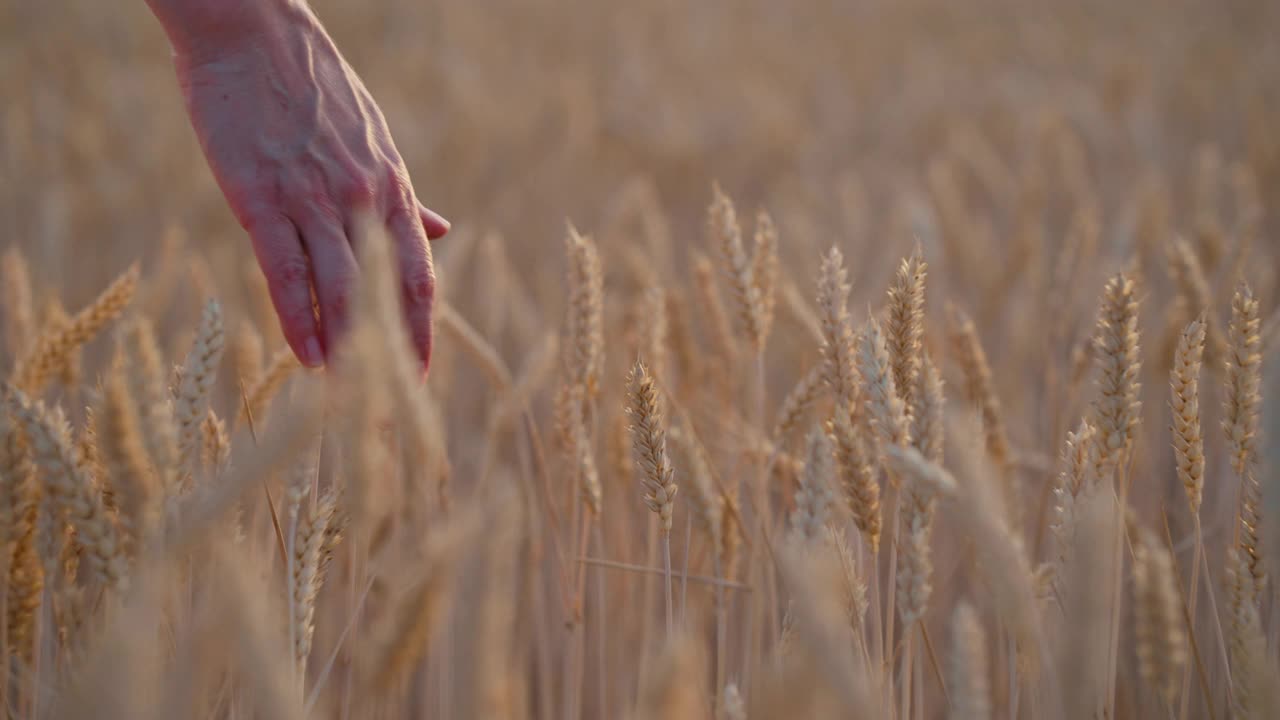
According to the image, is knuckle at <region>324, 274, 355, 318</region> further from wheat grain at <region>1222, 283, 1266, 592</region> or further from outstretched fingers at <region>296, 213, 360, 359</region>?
wheat grain at <region>1222, 283, 1266, 592</region>

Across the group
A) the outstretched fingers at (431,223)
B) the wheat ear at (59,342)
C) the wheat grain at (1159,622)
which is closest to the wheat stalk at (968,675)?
the wheat grain at (1159,622)

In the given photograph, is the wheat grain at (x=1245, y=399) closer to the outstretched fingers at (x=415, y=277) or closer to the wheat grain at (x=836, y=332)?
the wheat grain at (x=836, y=332)

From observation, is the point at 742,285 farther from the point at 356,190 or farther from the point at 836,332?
the point at 356,190

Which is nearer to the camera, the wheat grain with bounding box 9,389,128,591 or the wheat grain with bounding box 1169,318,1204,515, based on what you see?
the wheat grain with bounding box 9,389,128,591

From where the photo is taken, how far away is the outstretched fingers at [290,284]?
0.87 m

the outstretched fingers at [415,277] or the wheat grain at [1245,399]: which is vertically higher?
the outstretched fingers at [415,277]

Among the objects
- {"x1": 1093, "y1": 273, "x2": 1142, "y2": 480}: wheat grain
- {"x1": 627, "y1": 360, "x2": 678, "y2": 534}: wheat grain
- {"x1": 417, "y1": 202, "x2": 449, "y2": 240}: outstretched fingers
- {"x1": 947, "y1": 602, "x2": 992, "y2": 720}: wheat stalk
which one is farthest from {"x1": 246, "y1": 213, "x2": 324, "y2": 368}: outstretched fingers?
{"x1": 1093, "y1": 273, "x2": 1142, "y2": 480}: wheat grain

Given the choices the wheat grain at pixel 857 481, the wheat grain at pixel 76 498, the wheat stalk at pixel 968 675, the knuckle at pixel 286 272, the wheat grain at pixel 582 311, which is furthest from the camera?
the wheat grain at pixel 582 311

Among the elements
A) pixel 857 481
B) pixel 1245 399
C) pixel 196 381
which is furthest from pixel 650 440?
pixel 1245 399

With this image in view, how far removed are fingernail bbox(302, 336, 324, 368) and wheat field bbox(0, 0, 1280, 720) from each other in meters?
0.09

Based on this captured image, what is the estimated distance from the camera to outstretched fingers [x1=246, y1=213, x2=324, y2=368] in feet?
2.86

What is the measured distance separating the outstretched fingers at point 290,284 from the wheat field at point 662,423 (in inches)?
3.1

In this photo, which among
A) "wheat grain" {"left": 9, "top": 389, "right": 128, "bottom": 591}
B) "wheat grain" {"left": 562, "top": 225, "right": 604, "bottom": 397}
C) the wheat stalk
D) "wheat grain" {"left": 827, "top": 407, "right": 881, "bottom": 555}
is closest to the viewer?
the wheat stalk

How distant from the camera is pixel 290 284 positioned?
87 centimetres
